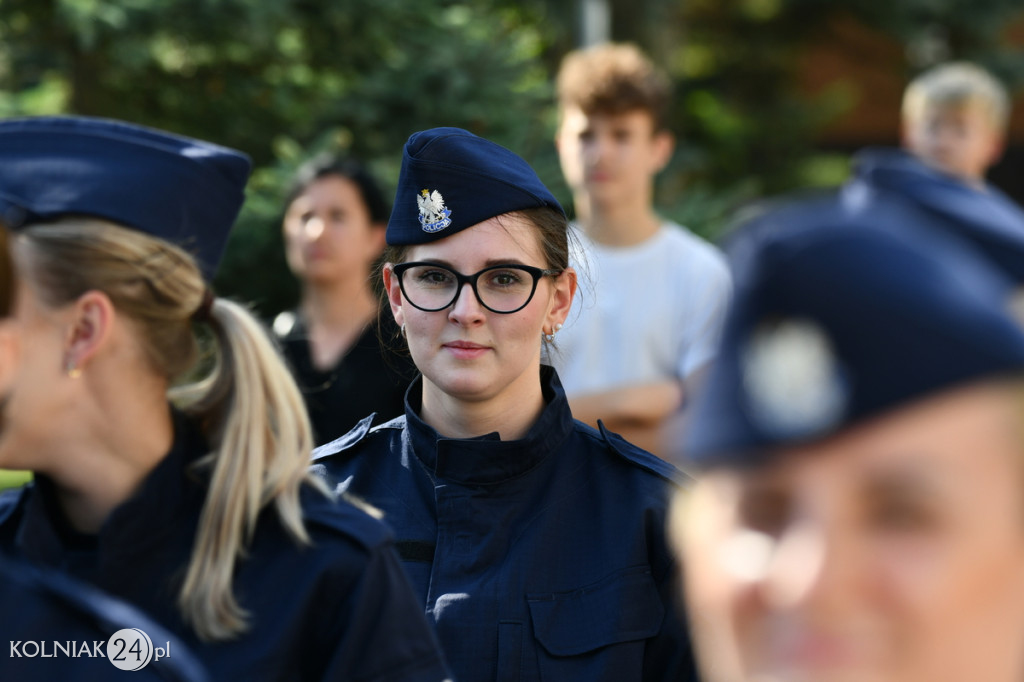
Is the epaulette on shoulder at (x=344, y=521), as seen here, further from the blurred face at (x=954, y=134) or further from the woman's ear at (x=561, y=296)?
the blurred face at (x=954, y=134)

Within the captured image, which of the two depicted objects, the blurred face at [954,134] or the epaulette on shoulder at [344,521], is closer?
the epaulette on shoulder at [344,521]

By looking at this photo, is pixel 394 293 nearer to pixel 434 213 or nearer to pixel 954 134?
pixel 434 213

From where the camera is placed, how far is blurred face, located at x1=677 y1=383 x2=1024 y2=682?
887 millimetres

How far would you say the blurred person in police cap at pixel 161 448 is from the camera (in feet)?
6.41

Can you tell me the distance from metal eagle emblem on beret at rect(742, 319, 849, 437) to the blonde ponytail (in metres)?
1.20

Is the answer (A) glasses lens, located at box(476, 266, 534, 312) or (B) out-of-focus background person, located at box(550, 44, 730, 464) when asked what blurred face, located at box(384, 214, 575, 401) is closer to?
(A) glasses lens, located at box(476, 266, 534, 312)

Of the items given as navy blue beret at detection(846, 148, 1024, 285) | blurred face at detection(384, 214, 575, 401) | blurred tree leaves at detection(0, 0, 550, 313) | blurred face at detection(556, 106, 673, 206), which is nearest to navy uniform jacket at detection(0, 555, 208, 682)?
blurred face at detection(384, 214, 575, 401)

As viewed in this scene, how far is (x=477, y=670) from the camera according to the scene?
235 cm

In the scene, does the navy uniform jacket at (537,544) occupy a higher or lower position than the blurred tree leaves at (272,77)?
lower

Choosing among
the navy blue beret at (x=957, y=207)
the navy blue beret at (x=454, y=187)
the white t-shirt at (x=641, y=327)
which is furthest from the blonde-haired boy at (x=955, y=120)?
the navy blue beret at (x=957, y=207)

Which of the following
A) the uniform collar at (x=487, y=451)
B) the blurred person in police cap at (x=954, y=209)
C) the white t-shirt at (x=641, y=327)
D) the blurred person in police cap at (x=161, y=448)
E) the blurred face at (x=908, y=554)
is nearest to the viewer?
the blurred face at (x=908, y=554)

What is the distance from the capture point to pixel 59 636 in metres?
1.88

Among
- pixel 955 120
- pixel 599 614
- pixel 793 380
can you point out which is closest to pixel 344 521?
pixel 599 614

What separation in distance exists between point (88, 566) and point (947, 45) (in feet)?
44.4
